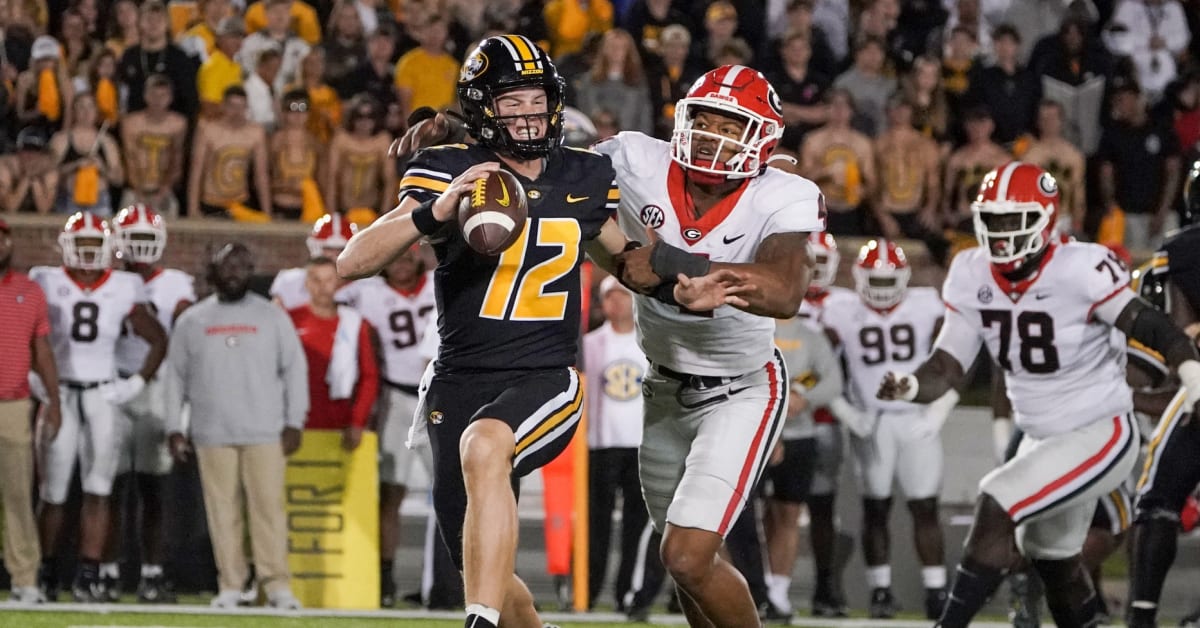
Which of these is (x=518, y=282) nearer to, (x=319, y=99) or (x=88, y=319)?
(x=88, y=319)

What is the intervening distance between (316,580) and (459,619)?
1.06 meters

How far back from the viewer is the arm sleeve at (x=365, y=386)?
9.41 meters

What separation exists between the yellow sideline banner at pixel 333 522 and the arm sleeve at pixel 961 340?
3.49 m

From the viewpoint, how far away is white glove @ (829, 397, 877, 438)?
9.57 m

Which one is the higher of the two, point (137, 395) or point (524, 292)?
point (524, 292)

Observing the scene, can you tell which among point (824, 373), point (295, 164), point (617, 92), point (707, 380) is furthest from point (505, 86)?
point (617, 92)

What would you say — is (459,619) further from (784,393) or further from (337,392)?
(784,393)

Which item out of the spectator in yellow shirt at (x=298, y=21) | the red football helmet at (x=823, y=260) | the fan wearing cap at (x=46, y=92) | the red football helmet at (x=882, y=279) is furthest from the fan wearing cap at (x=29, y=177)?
the red football helmet at (x=882, y=279)

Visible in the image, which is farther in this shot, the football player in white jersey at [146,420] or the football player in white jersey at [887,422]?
the football player in white jersey at [887,422]

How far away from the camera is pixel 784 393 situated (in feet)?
18.9

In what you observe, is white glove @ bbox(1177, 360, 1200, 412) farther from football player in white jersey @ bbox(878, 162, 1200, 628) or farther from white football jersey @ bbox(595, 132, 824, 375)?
white football jersey @ bbox(595, 132, 824, 375)

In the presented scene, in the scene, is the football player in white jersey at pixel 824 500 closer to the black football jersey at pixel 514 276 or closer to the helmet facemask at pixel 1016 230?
the helmet facemask at pixel 1016 230

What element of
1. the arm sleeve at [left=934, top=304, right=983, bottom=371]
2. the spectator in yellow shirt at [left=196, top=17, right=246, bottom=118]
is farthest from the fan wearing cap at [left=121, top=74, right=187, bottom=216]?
the arm sleeve at [left=934, top=304, right=983, bottom=371]

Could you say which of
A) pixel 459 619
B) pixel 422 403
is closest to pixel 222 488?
pixel 459 619
